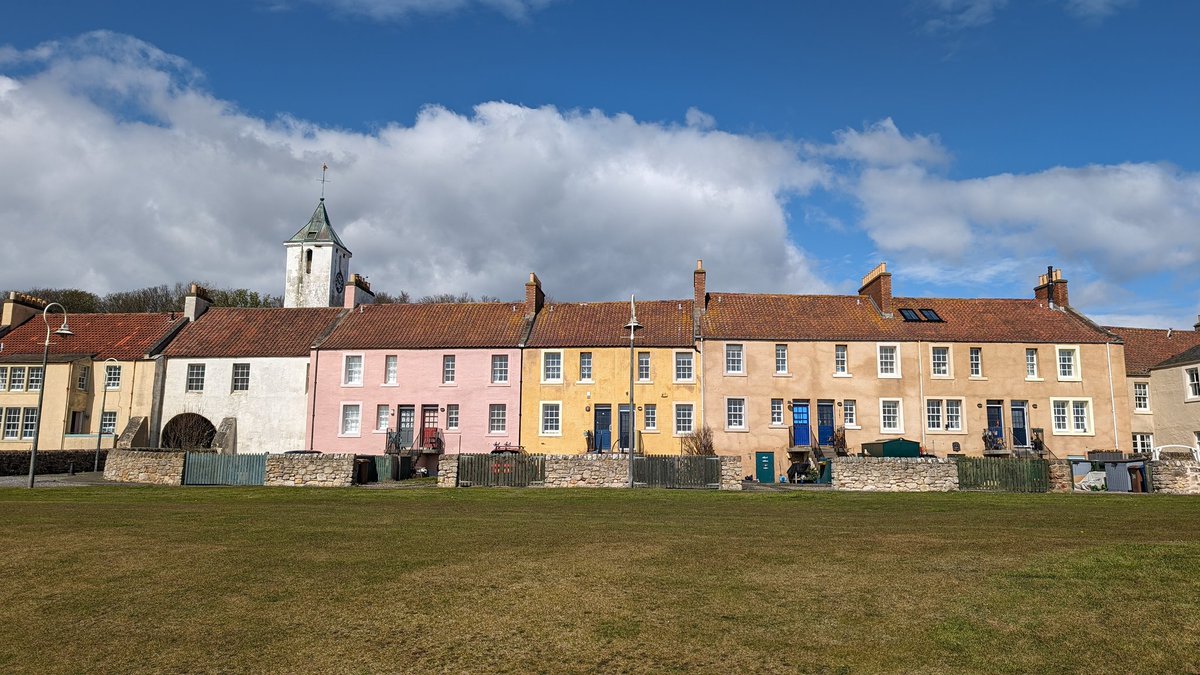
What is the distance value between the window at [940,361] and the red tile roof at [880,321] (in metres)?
0.62

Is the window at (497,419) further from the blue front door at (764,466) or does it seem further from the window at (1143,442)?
the window at (1143,442)

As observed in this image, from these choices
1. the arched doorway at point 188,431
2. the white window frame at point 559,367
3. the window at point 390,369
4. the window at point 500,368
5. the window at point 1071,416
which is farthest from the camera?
the arched doorway at point 188,431

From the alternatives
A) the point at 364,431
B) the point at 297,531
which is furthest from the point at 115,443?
the point at 297,531

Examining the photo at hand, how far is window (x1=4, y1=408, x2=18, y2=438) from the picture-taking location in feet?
154

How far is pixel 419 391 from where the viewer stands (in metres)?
44.5

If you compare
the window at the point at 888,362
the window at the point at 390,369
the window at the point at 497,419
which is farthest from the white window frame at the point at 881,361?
the window at the point at 390,369

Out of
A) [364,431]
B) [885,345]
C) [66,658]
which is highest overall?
[885,345]

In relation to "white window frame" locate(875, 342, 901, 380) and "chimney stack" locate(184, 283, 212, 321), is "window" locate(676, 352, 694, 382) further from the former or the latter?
"chimney stack" locate(184, 283, 212, 321)

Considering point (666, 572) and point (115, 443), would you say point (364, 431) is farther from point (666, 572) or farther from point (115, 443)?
point (666, 572)

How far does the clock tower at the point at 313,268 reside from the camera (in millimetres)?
75312

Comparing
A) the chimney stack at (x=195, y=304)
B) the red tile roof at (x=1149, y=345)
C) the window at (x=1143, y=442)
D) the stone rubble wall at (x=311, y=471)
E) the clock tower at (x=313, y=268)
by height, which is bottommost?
the stone rubble wall at (x=311, y=471)

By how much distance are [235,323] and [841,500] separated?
3861 centimetres

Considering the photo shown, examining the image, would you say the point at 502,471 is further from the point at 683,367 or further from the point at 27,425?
the point at 27,425

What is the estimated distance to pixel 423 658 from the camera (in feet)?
26.9
